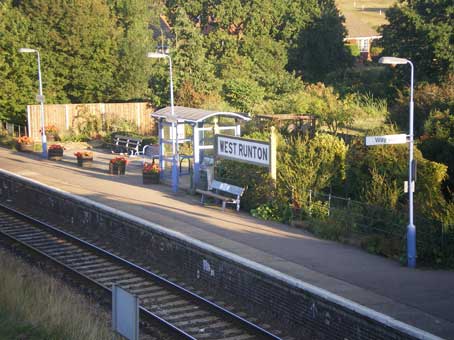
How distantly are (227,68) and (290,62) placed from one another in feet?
27.1

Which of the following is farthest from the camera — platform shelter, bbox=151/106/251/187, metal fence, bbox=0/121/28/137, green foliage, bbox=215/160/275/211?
metal fence, bbox=0/121/28/137

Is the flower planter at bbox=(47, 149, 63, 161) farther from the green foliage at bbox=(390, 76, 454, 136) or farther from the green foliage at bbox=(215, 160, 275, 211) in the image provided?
the green foliage at bbox=(390, 76, 454, 136)

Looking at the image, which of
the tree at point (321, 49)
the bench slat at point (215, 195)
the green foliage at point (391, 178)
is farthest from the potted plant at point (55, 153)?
the tree at point (321, 49)

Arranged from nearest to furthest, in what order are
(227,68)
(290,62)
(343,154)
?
(343,154), (227,68), (290,62)

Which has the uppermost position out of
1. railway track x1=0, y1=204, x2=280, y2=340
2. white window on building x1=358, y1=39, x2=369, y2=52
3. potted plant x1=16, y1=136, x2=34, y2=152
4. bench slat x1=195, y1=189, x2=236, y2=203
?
white window on building x1=358, y1=39, x2=369, y2=52

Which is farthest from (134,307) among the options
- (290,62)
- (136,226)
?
(290,62)

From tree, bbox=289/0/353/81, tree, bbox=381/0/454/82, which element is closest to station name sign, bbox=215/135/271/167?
tree, bbox=381/0/454/82

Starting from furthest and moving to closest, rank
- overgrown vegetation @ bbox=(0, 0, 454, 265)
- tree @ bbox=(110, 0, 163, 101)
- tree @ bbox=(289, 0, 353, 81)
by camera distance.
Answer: tree @ bbox=(289, 0, 353, 81)
tree @ bbox=(110, 0, 163, 101)
overgrown vegetation @ bbox=(0, 0, 454, 265)

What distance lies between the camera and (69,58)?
141 feet

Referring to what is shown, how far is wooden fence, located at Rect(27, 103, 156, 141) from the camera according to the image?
135 ft

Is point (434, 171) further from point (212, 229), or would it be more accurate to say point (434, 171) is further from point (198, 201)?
point (198, 201)

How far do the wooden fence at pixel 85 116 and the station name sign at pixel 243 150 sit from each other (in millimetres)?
20451

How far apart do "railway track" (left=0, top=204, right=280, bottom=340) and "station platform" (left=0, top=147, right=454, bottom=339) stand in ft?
5.24

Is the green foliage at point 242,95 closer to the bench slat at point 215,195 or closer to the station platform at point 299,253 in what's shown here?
the station platform at point 299,253
